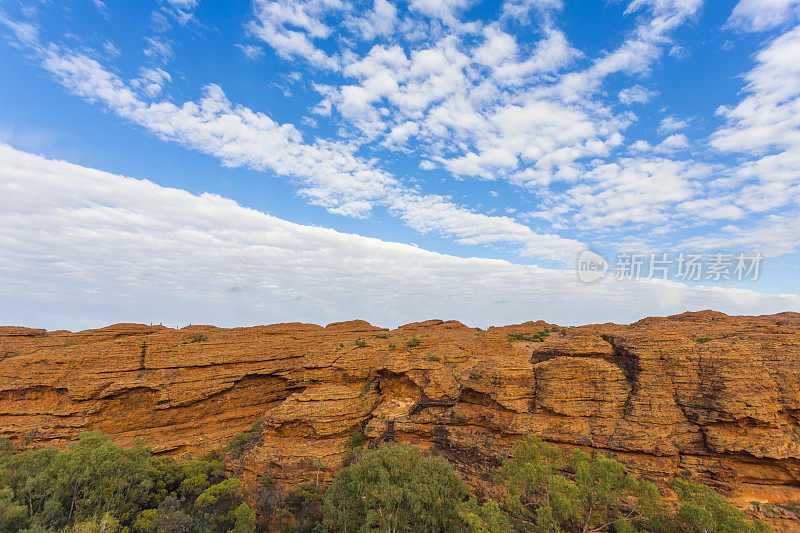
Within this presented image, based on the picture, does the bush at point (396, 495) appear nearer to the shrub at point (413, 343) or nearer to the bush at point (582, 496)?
the bush at point (582, 496)

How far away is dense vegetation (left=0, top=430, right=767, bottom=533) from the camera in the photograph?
16844 millimetres

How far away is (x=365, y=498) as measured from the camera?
21.5 meters

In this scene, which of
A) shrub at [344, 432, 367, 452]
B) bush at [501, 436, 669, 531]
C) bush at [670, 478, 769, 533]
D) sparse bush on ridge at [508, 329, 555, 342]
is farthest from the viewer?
sparse bush on ridge at [508, 329, 555, 342]

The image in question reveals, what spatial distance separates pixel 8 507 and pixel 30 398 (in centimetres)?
1883

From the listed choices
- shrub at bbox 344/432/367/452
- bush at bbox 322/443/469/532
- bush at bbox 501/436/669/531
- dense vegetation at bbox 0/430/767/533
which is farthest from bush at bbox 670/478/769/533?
shrub at bbox 344/432/367/452

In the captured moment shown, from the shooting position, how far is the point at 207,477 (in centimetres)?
2627

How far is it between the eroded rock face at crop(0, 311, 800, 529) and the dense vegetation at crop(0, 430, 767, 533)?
9.07 ft

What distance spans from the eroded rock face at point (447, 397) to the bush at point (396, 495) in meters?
4.11

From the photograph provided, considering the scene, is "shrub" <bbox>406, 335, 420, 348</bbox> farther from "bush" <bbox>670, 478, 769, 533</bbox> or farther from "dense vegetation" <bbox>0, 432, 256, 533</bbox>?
"bush" <bbox>670, 478, 769, 533</bbox>

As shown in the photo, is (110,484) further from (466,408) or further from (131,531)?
(466,408)

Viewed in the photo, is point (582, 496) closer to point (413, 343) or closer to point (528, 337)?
point (413, 343)

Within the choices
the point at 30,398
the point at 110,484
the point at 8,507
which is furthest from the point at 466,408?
the point at 30,398

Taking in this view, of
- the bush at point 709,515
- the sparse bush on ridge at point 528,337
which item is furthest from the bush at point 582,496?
the sparse bush on ridge at point 528,337

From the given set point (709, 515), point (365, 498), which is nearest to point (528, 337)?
point (709, 515)
